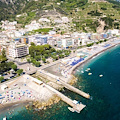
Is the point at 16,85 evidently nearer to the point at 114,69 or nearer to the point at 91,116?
the point at 91,116

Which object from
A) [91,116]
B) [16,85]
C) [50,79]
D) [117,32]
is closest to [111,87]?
[91,116]

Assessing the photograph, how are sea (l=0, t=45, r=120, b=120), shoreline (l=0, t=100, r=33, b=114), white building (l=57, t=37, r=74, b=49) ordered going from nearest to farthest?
1. sea (l=0, t=45, r=120, b=120)
2. shoreline (l=0, t=100, r=33, b=114)
3. white building (l=57, t=37, r=74, b=49)

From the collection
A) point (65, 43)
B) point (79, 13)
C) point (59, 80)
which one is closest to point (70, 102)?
point (59, 80)

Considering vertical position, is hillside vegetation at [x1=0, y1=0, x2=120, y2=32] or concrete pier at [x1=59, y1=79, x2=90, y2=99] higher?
hillside vegetation at [x1=0, y1=0, x2=120, y2=32]

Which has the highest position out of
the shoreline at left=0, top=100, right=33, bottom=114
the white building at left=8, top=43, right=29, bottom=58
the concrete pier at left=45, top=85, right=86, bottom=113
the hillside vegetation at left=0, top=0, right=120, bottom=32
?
the hillside vegetation at left=0, top=0, right=120, bottom=32

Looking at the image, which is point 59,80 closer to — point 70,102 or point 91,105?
point 70,102

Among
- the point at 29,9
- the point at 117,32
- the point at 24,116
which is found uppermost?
the point at 29,9

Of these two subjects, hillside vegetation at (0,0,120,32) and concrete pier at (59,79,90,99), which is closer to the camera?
concrete pier at (59,79,90,99)

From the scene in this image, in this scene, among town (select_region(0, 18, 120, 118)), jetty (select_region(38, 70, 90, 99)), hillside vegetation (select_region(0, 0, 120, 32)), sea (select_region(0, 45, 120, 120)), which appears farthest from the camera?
hillside vegetation (select_region(0, 0, 120, 32))

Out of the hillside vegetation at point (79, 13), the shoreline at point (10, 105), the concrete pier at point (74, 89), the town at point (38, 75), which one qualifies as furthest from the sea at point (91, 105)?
the hillside vegetation at point (79, 13)

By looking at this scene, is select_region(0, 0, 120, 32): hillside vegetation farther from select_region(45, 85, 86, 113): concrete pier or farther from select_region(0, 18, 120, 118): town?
select_region(45, 85, 86, 113): concrete pier

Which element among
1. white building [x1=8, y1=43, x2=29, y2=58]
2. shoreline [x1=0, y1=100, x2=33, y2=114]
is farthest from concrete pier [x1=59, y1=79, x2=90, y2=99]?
white building [x1=8, y1=43, x2=29, y2=58]
